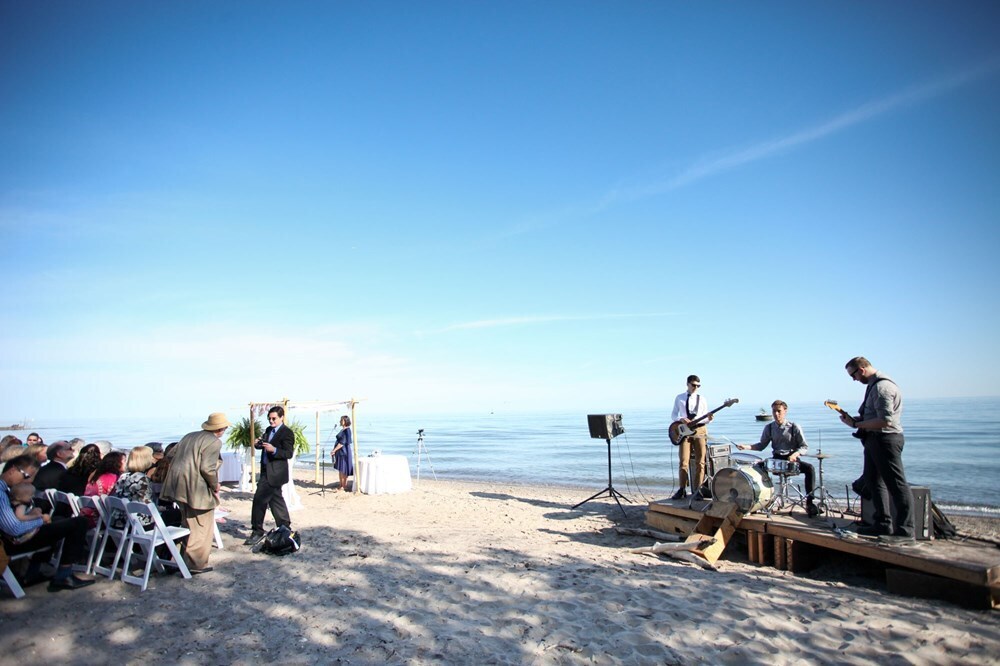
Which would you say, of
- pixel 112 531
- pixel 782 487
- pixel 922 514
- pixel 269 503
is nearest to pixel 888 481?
pixel 922 514

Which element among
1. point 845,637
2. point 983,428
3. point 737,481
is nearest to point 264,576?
point 845,637

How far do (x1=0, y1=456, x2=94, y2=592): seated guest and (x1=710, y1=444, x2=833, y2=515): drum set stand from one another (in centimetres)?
662

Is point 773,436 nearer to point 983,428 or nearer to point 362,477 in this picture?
point 362,477

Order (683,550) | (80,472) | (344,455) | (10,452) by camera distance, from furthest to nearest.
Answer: (344,455), (10,452), (683,550), (80,472)

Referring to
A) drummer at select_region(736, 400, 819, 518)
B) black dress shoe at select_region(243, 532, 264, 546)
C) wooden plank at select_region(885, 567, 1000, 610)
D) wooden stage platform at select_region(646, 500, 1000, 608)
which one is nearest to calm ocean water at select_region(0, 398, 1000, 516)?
drummer at select_region(736, 400, 819, 518)

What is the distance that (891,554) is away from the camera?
5.02 metres

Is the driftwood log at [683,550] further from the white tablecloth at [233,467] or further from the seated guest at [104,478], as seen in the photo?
the white tablecloth at [233,467]

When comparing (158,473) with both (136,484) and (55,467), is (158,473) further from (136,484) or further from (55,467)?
(55,467)

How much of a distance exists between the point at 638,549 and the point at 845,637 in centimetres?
290

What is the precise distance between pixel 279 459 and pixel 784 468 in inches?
237

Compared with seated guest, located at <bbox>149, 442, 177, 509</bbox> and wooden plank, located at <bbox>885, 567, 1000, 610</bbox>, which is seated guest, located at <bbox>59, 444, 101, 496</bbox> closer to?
seated guest, located at <bbox>149, 442, 177, 509</bbox>

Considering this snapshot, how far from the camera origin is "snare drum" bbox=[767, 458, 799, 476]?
6844mm

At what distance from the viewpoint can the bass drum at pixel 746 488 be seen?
21.4ft

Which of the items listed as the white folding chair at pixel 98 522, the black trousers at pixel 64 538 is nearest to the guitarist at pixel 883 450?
the white folding chair at pixel 98 522
